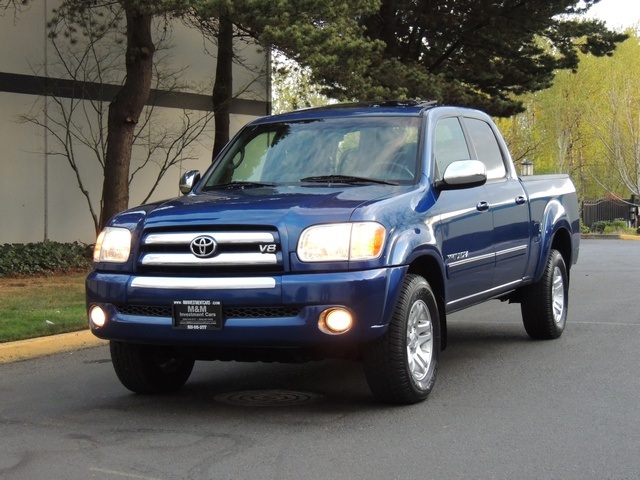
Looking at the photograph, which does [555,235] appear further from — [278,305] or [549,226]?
[278,305]

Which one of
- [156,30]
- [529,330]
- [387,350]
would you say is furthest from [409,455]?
[156,30]

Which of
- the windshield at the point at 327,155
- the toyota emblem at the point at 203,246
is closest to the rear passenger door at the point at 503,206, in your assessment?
the windshield at the point at 327,155

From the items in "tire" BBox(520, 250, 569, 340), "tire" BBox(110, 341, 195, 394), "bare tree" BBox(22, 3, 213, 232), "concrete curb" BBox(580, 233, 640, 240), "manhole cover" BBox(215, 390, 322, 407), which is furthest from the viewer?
"concrete curb" BBox(580, 233, 640, 240)

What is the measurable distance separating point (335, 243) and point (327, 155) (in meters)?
1.53

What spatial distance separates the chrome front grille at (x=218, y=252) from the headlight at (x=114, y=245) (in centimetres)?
25

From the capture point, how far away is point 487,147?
8.66 metres

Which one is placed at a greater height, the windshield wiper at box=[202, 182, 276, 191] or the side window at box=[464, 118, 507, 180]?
the side window at box=[464, 118, 507, 180]

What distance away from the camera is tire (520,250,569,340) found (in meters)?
9.19

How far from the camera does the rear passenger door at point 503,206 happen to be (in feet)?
26.6

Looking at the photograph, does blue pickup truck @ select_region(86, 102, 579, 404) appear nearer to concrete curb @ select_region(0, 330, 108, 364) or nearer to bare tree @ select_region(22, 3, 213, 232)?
concrete curb @ select_region(0, 330, 108, 364)

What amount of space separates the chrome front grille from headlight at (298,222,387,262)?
0.17 m

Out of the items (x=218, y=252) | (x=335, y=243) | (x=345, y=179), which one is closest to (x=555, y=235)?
(x=345, y=179)

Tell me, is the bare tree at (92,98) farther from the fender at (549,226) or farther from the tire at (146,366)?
the tire at (146,366)

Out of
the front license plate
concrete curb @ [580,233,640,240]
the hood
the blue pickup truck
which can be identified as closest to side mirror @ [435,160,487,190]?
the blue pickup truck
